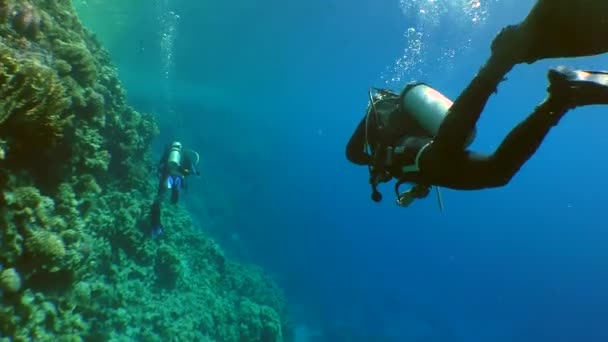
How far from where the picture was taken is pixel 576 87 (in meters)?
2.29

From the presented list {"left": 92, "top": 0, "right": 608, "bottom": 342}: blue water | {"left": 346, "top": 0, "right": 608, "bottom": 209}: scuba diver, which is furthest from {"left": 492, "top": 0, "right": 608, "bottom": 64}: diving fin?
{"left": 92, "top": 0, "right": 608, "bottom": 342}: blue water

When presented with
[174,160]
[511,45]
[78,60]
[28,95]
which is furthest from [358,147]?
[174,160]

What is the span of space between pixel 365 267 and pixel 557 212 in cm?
13436

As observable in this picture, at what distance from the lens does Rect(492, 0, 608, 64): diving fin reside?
2008 mm

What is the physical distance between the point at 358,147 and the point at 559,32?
2.83 meters

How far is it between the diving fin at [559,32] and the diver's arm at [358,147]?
7.26 feet

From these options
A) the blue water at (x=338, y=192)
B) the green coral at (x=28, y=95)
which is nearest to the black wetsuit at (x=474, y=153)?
the green coral at (x=28, y=95)

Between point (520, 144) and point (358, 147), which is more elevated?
point (358, 147)

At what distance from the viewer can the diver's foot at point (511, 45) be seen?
238 centimetres

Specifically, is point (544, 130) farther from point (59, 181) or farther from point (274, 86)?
point (274, 86)

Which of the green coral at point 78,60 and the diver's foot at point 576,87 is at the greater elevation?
the green coral at point 78,60

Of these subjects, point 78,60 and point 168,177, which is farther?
point 168,177

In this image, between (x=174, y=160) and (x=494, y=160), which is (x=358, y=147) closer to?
(x=494, y=160)

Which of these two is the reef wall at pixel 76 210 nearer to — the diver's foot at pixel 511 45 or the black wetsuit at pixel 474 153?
the black wetsuit at pixel 474 153
